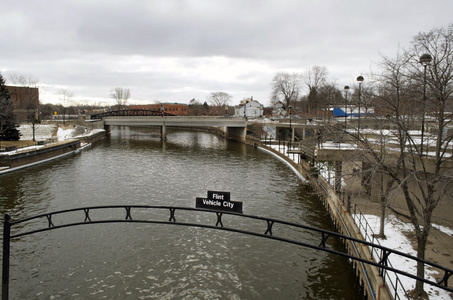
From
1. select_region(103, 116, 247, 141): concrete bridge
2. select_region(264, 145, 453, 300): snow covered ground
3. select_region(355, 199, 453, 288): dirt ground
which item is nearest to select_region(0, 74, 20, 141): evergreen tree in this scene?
select_region(103, 116, 247, 141): concrete bridge

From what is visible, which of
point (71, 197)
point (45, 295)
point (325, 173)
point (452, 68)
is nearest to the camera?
point (452, 68)

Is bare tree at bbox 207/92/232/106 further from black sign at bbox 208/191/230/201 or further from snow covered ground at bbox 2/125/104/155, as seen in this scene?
black sign at bbox 208/191/230/201

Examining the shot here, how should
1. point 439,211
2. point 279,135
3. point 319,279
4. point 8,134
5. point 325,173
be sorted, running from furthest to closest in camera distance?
point 279,135 < point 8,134 < point 325,173 < point 439,211 < point 319,279

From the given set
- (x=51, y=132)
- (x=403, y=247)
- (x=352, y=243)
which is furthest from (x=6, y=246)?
(x=51, y=132)

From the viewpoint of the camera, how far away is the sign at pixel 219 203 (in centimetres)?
768

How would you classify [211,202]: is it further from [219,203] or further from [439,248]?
[439,248]

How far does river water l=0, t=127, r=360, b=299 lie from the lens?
11633 millimetres

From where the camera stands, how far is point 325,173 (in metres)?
25.9

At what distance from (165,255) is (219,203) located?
771cm

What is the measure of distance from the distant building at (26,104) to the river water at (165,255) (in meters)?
42.5

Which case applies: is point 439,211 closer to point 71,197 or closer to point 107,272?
point 107,272

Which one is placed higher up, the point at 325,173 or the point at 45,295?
the point at 325,173

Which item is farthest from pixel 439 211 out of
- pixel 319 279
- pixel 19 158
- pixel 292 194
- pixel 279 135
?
pixel 279 135

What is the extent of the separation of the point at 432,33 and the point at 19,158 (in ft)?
122
